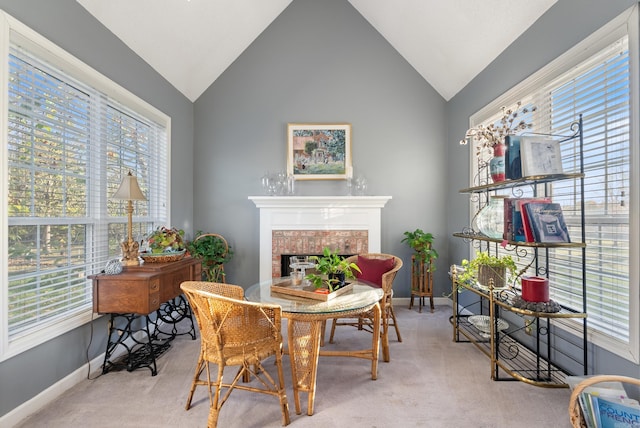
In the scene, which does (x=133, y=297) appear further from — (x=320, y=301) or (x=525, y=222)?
(x=525, y=222)

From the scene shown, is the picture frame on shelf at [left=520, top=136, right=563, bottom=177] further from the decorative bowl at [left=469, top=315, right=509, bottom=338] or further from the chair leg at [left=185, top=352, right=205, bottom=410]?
the chair leg at [left=185, top=352, right=205, bottom=410]

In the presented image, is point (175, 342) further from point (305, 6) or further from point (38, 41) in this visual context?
point (305, 6)

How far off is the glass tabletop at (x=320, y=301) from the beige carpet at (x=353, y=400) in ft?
2.08

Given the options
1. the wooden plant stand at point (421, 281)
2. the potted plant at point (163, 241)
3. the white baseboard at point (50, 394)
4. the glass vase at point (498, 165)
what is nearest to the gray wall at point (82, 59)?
the white baseboard at point (50, 394)

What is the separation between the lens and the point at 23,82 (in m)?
1.97

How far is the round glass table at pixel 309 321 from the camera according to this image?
192 cm

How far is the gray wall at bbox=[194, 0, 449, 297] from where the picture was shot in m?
4.31

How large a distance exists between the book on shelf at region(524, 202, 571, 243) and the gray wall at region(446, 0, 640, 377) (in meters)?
0.80

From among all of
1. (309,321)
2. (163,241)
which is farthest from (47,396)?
(309,321)

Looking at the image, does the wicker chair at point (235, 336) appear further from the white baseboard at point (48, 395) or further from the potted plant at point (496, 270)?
the potted plant at point (496, 270)

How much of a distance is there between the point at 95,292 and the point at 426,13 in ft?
13.4

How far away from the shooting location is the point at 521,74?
2812 millimetres

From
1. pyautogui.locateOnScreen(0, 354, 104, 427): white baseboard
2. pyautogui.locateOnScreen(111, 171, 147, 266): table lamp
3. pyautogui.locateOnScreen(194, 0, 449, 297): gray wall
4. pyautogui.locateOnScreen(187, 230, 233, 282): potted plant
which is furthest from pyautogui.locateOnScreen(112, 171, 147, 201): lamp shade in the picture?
pyautogui.locateOnScreen(194, 0, 449, 297): gray wall

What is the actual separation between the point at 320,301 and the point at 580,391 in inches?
54.8
